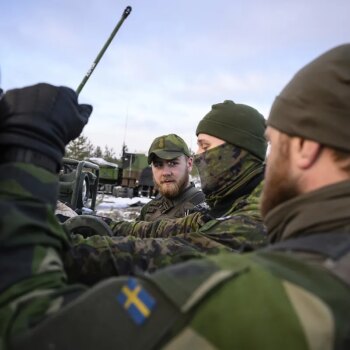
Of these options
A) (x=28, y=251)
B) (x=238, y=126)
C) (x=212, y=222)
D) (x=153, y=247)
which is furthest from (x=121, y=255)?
(x=238, y=126)

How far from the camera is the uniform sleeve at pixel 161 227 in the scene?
106 inches

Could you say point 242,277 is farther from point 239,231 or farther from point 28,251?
point 239,231

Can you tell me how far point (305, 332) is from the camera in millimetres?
825

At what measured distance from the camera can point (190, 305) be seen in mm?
842

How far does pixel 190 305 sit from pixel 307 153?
56 centimetres

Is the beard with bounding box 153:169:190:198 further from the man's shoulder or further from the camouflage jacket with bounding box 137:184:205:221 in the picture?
the man's shoulder

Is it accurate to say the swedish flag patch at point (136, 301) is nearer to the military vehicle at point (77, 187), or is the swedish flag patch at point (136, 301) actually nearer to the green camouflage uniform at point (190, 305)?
the green camouflage uniform at point (190, 305)

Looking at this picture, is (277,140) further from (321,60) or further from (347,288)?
(347,288)

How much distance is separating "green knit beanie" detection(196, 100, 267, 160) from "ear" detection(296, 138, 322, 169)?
4.69ft

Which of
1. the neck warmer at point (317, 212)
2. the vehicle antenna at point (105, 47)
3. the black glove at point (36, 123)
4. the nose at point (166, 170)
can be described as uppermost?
the vehicle antenna at point (105, 47)

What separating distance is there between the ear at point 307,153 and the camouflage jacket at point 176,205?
11.6 feet

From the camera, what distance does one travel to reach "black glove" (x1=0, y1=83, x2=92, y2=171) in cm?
117

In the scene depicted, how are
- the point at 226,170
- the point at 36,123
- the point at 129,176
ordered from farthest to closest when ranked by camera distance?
the point at 129,176 → the point at 226,170 → the point at 36,123

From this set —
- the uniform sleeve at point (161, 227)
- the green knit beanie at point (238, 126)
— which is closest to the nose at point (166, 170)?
the uniform sleeve at point (161, 227)
